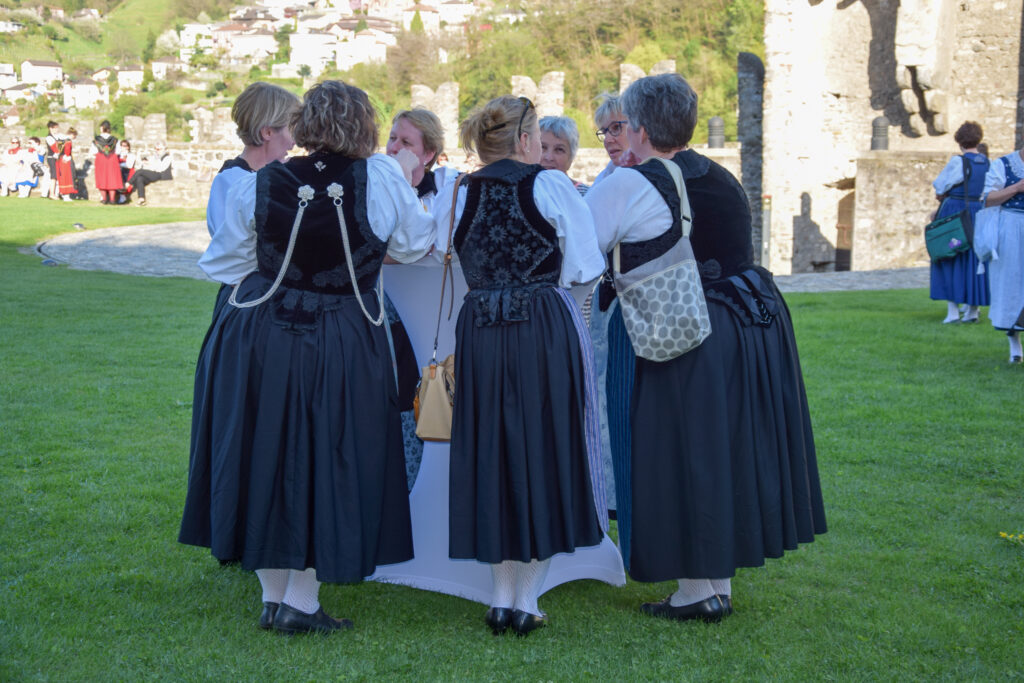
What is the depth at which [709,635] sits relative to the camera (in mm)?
3416

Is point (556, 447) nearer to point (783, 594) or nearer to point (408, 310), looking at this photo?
point (408, 310)

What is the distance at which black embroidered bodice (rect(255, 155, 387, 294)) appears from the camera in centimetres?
328

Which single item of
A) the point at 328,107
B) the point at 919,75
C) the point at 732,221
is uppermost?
the point at 919,75

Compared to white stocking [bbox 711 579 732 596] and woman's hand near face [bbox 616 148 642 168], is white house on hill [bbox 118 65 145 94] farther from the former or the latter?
white stocking [bbox 711 579 732 596]

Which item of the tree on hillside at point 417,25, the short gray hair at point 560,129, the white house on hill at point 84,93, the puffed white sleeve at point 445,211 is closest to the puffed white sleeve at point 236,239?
the puffed white sleeve at point 445,211

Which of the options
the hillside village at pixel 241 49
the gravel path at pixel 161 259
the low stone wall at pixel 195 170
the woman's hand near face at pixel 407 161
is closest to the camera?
the woman's hand near face at pixel 407 161

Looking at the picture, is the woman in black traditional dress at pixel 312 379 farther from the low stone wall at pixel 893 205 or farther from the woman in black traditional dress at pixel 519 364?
the low stone wall at pixel 893 205

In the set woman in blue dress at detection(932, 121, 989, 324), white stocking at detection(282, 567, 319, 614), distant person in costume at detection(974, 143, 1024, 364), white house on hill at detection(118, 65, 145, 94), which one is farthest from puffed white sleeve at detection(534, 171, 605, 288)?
white house on hill at detection(118, 65, 145, 94)

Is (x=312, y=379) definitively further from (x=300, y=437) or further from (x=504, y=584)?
(x=504, y=584)

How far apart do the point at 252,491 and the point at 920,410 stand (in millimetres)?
4770

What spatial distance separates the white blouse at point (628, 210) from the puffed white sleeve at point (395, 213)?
1.85 feet

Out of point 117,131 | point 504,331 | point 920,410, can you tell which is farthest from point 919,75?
point 117,131

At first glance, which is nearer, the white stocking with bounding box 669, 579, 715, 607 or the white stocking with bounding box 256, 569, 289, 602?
the white stocking with bounding box 256, 569, 289, 602

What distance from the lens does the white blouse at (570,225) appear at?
3287 millimetres
